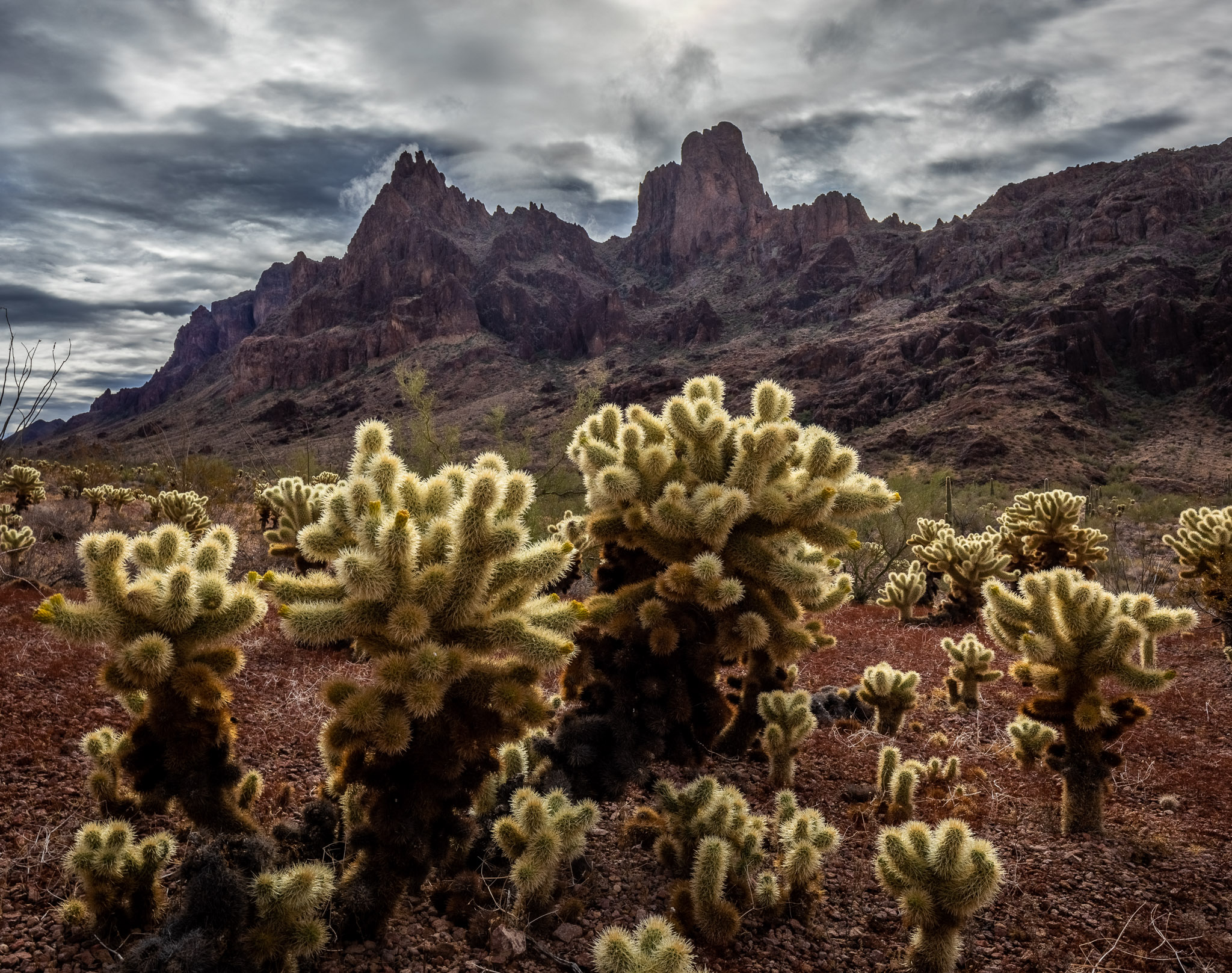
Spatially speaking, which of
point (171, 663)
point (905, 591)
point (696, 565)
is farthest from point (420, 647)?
point (905, 591)

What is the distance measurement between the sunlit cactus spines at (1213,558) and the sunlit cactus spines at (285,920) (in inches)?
286

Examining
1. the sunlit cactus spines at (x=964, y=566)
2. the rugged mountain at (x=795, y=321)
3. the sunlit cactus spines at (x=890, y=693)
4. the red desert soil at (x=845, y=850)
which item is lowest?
the red desert soil at (x=845, y=850)

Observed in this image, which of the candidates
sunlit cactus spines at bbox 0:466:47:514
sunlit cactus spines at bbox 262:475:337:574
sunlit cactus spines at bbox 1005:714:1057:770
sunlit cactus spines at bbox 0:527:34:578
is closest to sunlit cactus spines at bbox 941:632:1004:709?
sunlit cactus spines at bbox 1005:714:1057:770

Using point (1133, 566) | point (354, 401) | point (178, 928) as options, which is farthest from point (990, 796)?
point (354, 401)

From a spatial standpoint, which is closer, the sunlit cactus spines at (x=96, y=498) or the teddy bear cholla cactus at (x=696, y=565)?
the teddy bear cholla cactus at (x=696, y=565)

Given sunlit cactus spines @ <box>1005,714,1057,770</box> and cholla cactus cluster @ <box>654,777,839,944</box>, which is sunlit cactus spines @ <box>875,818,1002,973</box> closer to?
cholla cactus cluster @ <box>654,777,839,944</box>

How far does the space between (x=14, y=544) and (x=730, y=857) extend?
377 inches

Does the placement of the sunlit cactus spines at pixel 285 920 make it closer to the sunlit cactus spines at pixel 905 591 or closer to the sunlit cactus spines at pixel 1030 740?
the sunlit cactus spines at pixel 1030 740

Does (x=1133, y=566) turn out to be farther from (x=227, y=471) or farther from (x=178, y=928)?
(x=227, y=471)

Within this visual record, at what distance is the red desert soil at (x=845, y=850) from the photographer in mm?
2514

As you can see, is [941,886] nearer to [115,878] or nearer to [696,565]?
[696,565]

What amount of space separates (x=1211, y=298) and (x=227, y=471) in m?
67.4

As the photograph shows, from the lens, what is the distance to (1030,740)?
149 inches

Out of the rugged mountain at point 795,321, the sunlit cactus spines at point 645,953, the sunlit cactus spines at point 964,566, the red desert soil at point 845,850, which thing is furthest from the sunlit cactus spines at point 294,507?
the sunlit cactus spines at point 964,566
